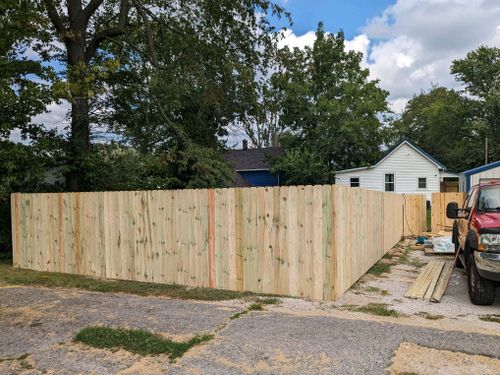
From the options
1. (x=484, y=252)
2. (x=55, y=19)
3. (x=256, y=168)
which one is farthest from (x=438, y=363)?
(x=256, y=168)

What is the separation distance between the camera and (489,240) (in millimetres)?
5887

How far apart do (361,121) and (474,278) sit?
892 inches

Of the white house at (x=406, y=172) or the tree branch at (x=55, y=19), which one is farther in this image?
the white house at (x=406, y=172)

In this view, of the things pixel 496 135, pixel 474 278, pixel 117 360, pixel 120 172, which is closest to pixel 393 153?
pixel 496 135

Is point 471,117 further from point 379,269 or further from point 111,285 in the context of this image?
point 111,285

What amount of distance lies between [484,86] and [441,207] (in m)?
23.8

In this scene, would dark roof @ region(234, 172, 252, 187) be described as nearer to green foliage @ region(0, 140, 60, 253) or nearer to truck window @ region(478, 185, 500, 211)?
green foliage @ region(0, 140, 60, 253)

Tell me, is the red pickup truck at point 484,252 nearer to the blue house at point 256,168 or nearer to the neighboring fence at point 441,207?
the neighboring fence at point 441,207

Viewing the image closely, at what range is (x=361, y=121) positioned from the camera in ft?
91.3

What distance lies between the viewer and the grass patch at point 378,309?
5.69 meters

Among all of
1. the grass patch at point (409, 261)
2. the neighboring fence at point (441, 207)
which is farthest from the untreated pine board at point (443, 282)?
the neighboring fence at point (441, 207)

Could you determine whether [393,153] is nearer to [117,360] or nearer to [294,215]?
[294,215]

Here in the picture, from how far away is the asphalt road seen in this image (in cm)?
395

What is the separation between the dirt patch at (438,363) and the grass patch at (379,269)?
4.68 meters
